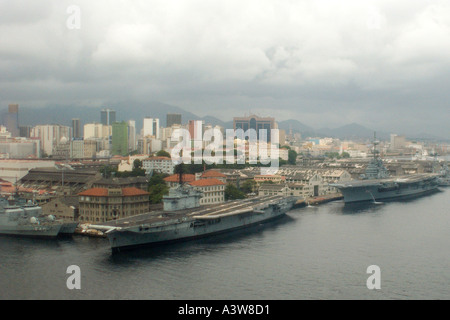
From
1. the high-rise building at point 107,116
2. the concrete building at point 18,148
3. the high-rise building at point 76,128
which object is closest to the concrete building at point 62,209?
the concrete building at point 18,148

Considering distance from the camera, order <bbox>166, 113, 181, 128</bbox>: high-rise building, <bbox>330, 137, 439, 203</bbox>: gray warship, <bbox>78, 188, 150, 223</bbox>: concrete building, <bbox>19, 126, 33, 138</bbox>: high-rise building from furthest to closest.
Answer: <bbox>166, 113, 181, 128</bbox>: high-rise building < <bbox>19, 126, 33, 138</bbox>: high-rise building < <bbox>330, 137, 439, 203</bbox>: gray warship < <bbox>78, 188, 150, 223</bbox>: concrete building

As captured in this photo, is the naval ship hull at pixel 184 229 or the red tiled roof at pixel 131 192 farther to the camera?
the red tiled roof at pixel 131 192

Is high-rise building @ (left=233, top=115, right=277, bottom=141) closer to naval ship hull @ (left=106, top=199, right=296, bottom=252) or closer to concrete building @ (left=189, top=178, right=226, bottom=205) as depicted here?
concrete building @ (left=189, top=178, right=226, bottom=205)

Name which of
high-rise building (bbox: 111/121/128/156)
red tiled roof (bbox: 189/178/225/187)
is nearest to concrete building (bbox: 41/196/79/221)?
red tiled roof (bbox: 189/178/225/187)

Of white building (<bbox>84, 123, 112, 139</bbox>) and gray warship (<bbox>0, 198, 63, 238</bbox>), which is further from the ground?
white building (<bbox>84, 123, 112, 139</bbox>)

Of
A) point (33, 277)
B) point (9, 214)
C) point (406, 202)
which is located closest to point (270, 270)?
point (33, 277)

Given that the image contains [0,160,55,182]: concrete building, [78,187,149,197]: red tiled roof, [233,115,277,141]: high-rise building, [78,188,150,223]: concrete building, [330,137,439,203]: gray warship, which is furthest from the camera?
[233,115,277,141]: high-rise building

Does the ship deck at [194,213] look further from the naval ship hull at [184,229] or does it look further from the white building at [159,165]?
the white building at [159,165]
